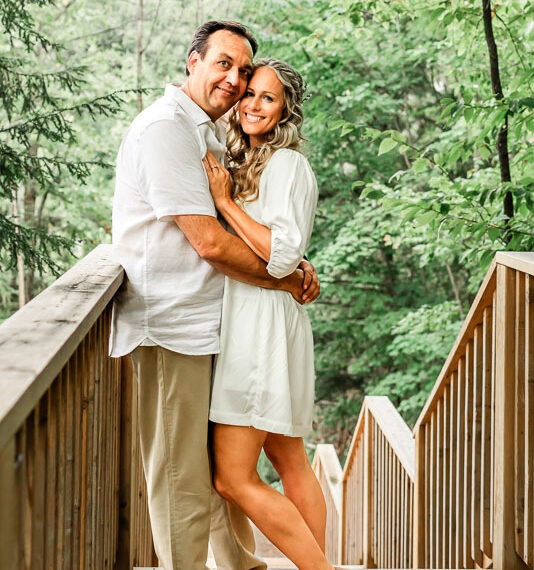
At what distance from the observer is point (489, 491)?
2.71 m

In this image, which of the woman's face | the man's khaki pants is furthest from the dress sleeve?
the man's khaki pants

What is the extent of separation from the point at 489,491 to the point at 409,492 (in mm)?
1097

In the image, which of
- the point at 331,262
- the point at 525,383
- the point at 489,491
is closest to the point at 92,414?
the point at 525,383

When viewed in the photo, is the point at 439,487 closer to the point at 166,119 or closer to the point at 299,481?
the point at 299,481

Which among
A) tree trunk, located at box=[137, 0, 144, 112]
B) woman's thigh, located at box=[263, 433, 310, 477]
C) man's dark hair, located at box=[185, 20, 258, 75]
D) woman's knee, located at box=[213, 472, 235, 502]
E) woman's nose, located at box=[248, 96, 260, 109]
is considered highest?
tree trunk, located at box=[137, 0, 144, 112]

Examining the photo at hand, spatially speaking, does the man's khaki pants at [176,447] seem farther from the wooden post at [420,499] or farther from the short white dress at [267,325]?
the wooden post at [420,499]

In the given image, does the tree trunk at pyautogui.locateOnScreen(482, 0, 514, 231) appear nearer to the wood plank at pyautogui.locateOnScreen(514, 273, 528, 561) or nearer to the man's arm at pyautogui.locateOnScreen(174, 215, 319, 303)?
the wood plank at pyautogui.locateOnScreen(514, 273, 528, 561)

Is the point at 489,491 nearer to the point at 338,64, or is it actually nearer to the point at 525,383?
the point at 525,383

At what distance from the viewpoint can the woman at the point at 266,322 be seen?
2.37 metres

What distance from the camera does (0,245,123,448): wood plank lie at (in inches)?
41.3

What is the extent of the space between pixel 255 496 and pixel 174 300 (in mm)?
635

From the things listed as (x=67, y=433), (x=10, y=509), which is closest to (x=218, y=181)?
(x=67, y=433)

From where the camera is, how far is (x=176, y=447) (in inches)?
91.4

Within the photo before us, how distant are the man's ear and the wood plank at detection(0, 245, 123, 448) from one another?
0.72 metres
